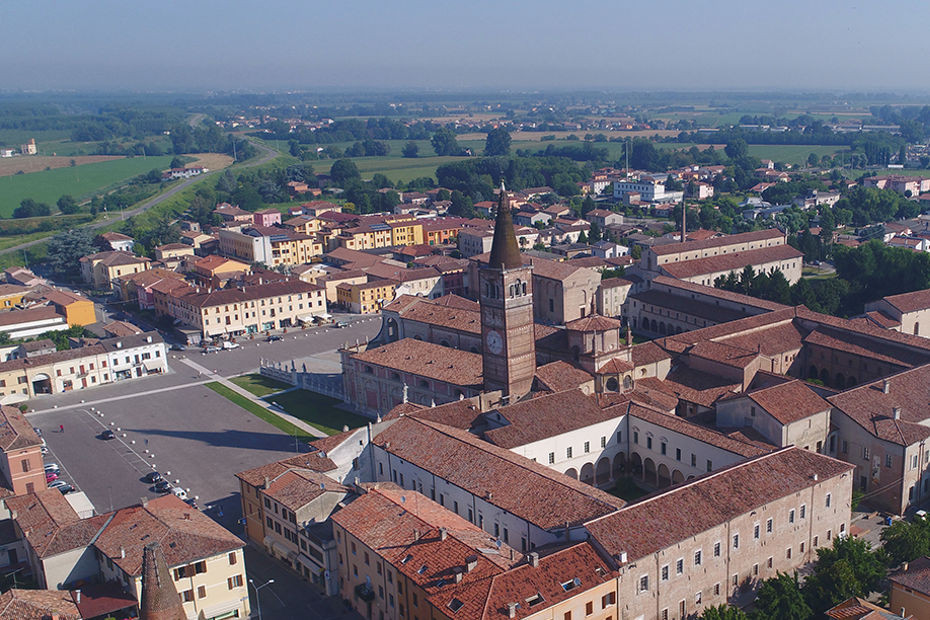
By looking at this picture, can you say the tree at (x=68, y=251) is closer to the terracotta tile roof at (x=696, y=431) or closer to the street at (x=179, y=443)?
the street at (x=179, y=443)

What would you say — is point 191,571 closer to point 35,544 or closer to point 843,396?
point 35,544

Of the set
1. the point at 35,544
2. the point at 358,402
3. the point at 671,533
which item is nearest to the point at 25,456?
the point at 35,544

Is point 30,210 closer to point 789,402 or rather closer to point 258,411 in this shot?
point 258,411

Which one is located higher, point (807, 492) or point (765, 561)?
point (807, 492)

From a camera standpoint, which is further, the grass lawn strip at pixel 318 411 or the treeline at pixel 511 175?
the treeline at pixel 511 175

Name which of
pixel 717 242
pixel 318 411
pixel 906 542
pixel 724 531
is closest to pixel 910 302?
pixel 717 242

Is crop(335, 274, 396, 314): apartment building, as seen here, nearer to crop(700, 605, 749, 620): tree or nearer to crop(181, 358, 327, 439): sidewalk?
crop(181, 358, 327, 439): sidewalk

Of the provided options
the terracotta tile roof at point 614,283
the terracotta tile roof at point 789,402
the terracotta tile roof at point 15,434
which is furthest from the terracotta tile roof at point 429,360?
the terracotta tile roof at point 614,283
